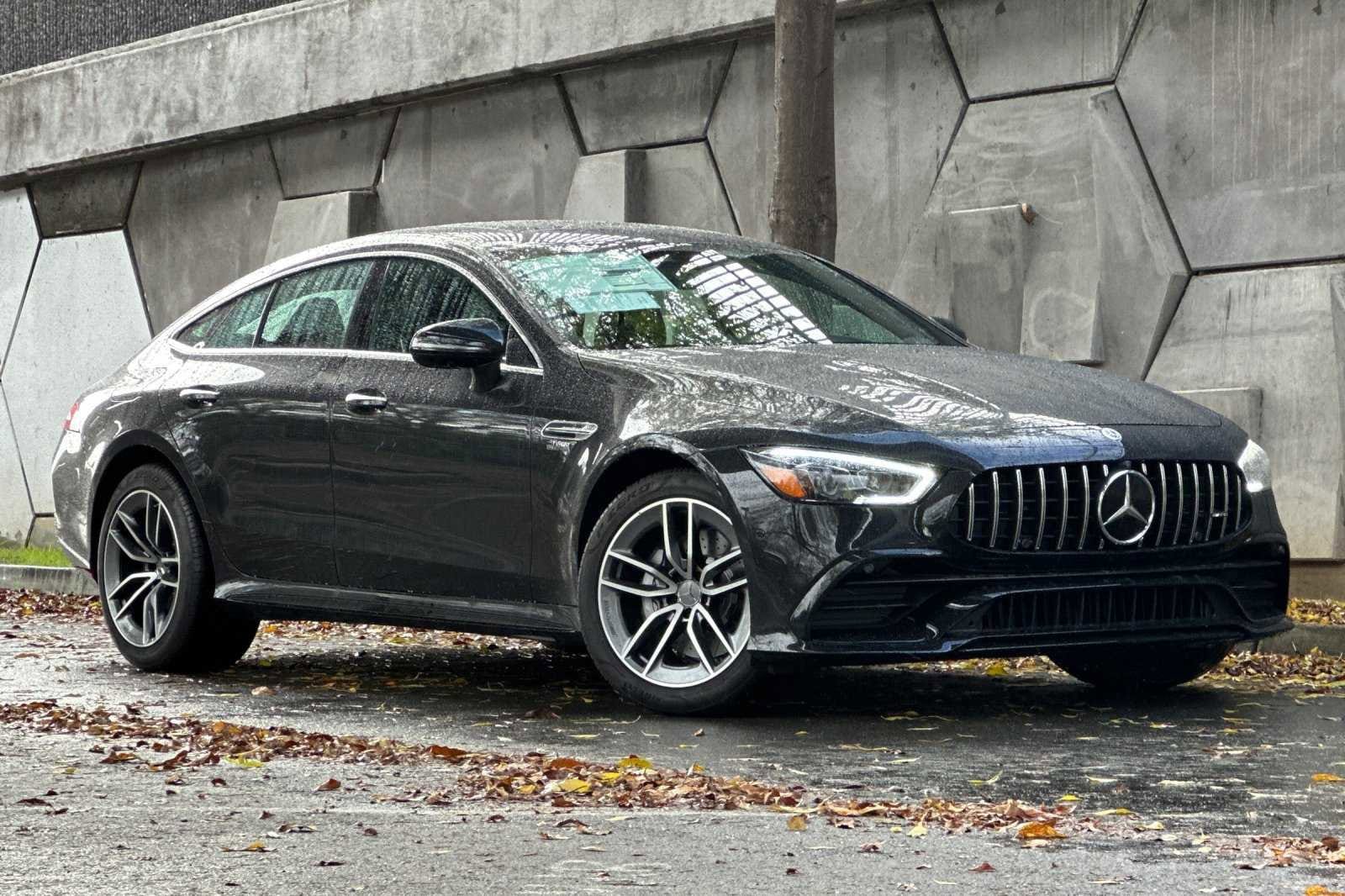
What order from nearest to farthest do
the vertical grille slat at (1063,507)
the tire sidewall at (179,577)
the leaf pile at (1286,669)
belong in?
1. the vertical grille slat at (1063,507)
2. the leaf pile at (1286,669)
3. the tire sidewall at (179,577)

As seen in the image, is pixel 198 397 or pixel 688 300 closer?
pixel 688 300

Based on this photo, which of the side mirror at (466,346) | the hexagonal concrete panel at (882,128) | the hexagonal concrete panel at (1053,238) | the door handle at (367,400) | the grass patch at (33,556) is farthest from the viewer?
the grass patch at (33,556)

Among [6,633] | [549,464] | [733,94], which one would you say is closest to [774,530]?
[549,464]

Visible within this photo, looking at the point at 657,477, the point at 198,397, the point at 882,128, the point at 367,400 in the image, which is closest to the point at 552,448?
the point at 657,477

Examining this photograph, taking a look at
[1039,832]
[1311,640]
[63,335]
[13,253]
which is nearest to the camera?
[1039,832]

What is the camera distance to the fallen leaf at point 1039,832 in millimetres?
4934

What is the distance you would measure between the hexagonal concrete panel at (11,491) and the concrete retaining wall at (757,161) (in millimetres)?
31

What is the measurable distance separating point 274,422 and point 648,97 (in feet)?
22.2

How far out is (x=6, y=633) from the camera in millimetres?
10742

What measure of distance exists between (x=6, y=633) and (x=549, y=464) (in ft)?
14.4

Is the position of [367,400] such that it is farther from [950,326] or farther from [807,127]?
[807,127]

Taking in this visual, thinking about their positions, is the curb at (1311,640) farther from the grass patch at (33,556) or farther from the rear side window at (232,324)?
the grass patch at (33,556)

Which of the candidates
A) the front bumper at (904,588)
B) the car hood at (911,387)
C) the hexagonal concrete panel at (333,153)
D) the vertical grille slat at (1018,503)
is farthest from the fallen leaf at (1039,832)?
the hexagonal concrete panel at (333,153)

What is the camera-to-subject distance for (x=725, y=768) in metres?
6.08
